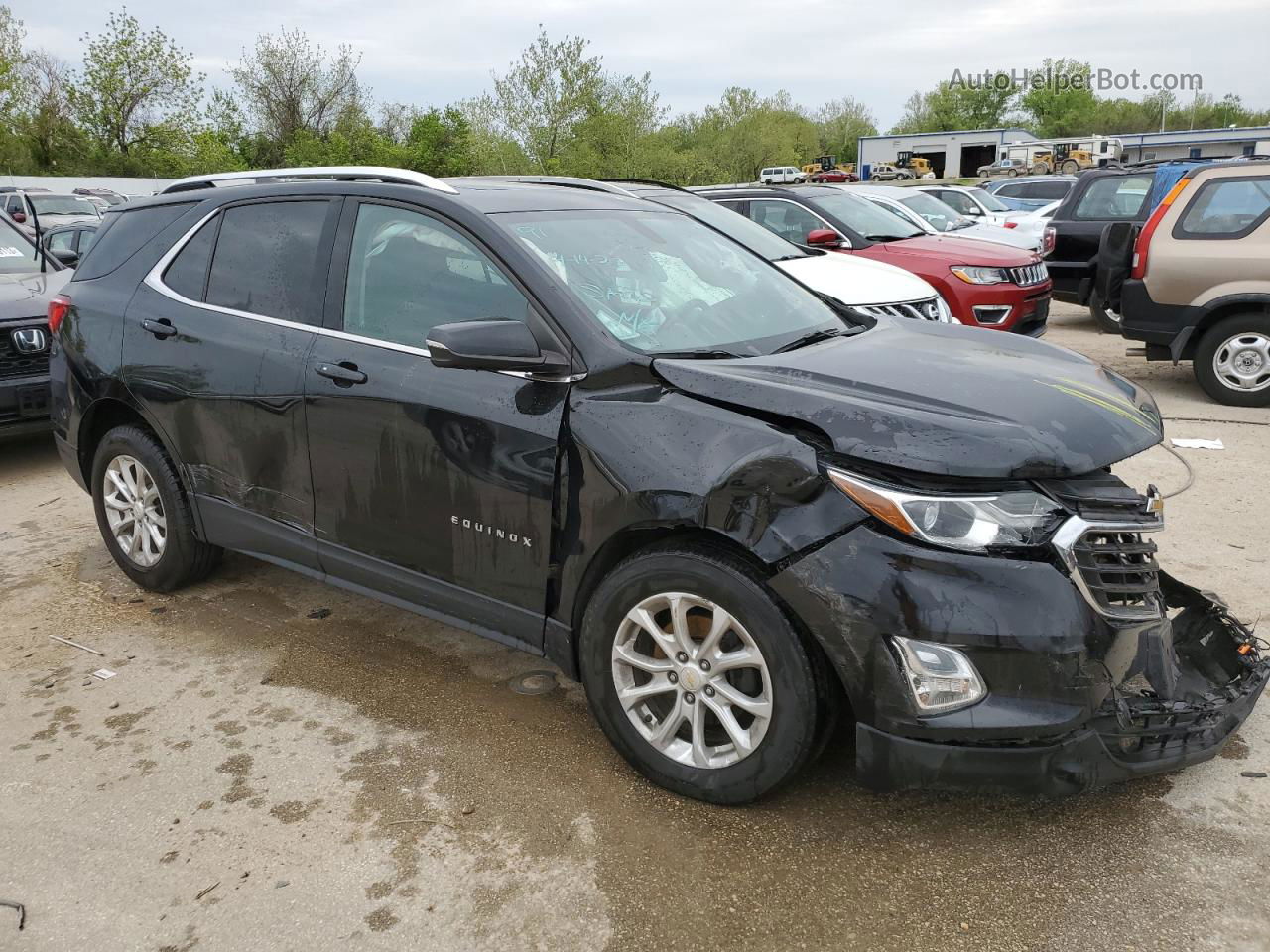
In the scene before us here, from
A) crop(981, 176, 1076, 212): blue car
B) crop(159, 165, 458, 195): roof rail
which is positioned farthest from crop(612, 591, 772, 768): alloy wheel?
crop(981, 176, 1076, 212): blue car

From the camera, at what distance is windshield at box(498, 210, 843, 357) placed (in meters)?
3.26

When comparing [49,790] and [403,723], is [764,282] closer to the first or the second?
[403,723]

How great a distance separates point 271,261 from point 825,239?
21.7 feet

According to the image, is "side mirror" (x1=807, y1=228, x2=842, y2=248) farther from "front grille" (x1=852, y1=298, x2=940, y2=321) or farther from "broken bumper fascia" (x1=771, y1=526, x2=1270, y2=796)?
"broken bumper fascia" (x1=771, y1=526, x2=1270, y2=796)

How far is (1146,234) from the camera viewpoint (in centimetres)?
827

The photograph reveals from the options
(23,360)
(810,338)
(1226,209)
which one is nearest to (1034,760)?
(810,338)

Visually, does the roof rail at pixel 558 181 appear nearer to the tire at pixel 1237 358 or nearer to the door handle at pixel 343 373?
the door handle at pixel 343 373

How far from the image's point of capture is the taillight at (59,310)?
471 centimetres

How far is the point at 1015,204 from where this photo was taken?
24.2m

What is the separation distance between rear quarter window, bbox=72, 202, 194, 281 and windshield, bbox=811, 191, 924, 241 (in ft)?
22.7

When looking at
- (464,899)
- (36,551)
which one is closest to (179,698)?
(464,899)

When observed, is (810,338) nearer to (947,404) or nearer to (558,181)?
(947,404)

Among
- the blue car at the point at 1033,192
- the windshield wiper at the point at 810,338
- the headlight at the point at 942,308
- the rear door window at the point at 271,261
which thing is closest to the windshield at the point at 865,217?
the headlight at the point at 942,308

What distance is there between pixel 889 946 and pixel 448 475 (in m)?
1.85
